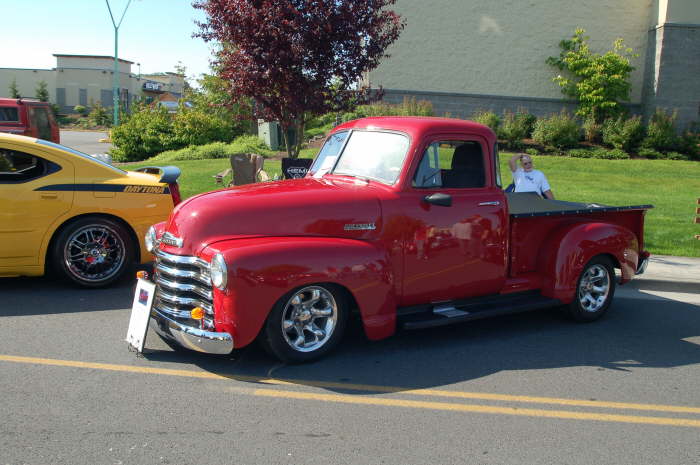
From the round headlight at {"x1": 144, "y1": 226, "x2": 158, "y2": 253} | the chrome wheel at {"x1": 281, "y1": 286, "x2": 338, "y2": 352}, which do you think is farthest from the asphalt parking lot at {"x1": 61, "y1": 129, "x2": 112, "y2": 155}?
the chrome wheel at {"x1": 281, "y1": 286, "x2": 338, "y2": 352}

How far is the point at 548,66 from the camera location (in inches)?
1137

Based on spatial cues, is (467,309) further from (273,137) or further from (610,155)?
(273,137)

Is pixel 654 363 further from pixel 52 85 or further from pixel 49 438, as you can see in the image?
pixel 52 85

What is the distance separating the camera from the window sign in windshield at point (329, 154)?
638 cm

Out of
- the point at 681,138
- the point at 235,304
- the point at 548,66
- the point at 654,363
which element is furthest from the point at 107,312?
the point at 548,66

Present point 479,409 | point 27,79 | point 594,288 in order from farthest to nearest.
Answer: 1. point 27,79
2. point 594,288
3. point 479,409

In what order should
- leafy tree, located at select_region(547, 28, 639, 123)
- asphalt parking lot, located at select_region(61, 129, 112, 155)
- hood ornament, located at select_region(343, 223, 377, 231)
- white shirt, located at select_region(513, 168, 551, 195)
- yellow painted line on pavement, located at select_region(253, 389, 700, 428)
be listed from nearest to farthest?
yellow painted line on pavement, located at select_region(253, 389, 700, 428), hood ornament, located at select_region(343, 223, 377, 231), white shirt, located at select_region(513, 168, 551, 195), leafy tree, located at select_region(547, 28, 639, 123), asphalt parking lot, located at select_region(61, 129, 112, 155)

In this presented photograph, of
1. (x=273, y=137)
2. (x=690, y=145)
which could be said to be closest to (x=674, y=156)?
(x=690, y=145)

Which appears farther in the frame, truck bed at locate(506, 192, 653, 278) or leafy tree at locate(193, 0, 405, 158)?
leafy tree at locate(193, 0, 405, 158)

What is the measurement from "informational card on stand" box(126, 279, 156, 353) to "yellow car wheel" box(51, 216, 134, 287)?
2369mm

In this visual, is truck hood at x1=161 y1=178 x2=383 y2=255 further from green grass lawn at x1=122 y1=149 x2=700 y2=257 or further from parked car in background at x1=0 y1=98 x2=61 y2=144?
parked car in background at x1=0 y1=98 x2=61 y2=144

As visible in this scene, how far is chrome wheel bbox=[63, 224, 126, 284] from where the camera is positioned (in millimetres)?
7492

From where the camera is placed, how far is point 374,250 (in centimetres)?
544

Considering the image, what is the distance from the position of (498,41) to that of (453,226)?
24951 millimetres
